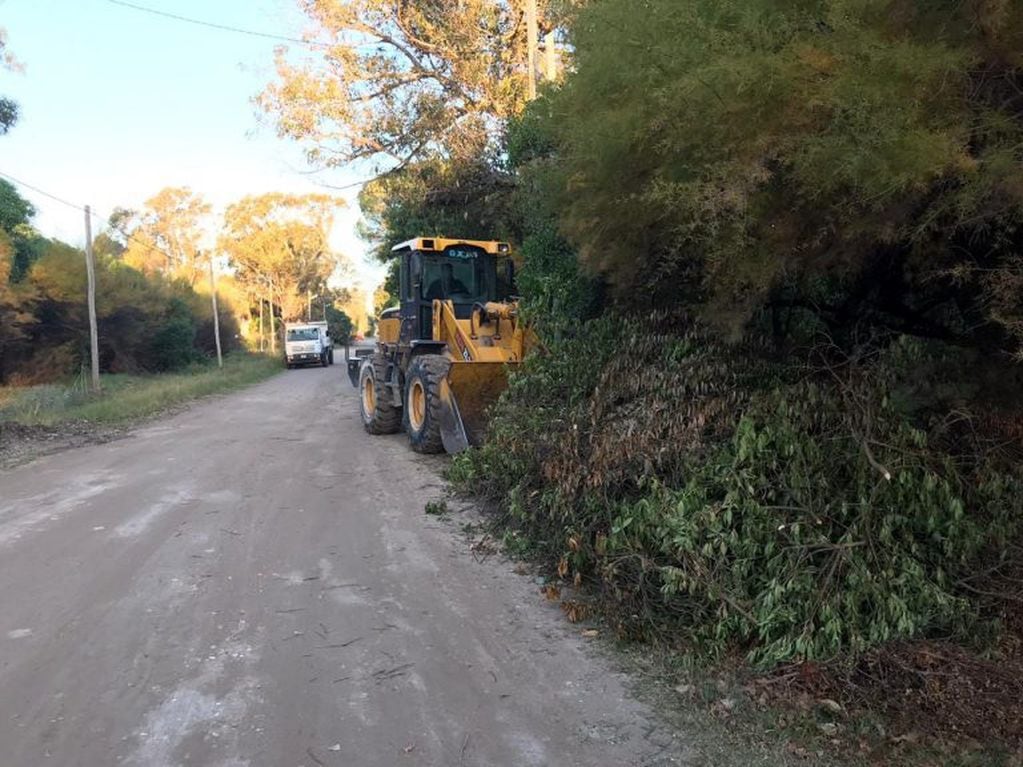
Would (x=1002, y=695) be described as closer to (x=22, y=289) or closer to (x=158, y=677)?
(x=158, y=677)

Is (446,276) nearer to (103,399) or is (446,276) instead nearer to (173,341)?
(103,399)

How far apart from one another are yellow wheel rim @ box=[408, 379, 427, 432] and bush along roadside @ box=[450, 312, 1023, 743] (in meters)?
5.66

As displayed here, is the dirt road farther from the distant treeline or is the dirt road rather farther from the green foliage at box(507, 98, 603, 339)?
the distant treeline

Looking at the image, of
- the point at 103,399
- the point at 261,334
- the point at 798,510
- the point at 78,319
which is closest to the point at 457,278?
the point at 798,510

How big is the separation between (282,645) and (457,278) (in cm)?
838

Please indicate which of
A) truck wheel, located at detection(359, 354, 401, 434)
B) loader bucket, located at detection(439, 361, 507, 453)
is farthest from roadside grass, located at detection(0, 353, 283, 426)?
loader bucket, located at detection(439, 361, 507, 453)

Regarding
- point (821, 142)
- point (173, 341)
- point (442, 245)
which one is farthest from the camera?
point (173, 341)

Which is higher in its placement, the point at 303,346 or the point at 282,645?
the point at 303,346

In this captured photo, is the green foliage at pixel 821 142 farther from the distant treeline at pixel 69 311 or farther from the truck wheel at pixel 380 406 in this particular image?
the distant treeline at pixel 69 311

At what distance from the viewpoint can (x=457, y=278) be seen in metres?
12.4

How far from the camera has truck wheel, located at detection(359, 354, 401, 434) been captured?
13422mm

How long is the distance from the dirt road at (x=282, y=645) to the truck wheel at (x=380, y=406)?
463 centimetres

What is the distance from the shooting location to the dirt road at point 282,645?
142 inches

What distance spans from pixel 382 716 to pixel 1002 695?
2939mm
